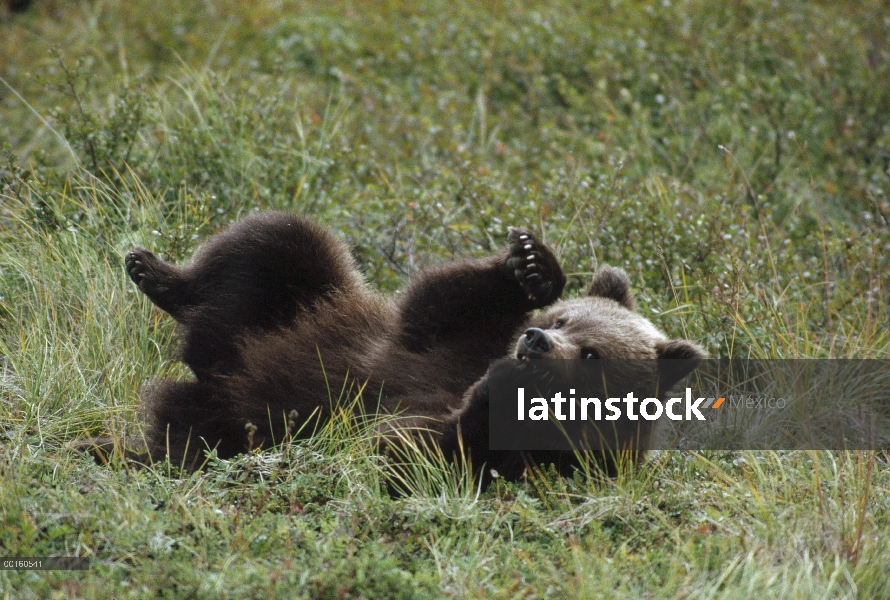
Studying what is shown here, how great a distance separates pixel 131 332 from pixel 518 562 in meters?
2.70

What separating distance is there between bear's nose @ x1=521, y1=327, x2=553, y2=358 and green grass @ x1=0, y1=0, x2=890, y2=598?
0.57 m

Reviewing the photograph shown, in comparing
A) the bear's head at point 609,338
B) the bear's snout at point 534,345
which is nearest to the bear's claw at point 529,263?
the bear's head at point 609,338

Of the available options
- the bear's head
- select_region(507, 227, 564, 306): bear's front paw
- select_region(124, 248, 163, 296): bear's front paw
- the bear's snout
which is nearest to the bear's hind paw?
select_region(507, 227, 564, 306): bear's front paw

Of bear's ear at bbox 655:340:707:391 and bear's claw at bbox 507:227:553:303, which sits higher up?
bear's claw at bbox 507:227:553:303

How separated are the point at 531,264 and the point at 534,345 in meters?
0.66

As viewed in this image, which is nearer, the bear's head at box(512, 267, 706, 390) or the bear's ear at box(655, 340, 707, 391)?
the bear's head at box(512, 267, 706, 390)

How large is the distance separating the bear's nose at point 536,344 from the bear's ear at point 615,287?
99cm

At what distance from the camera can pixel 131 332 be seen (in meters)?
5.13

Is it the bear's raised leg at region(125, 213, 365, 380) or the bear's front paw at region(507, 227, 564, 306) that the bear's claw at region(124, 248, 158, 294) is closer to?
the bear's raised leg at region(125, 213, 365, 380)

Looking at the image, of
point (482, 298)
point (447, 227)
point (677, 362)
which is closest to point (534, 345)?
point (482, 298)

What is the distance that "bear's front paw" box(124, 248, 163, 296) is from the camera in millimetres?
4836

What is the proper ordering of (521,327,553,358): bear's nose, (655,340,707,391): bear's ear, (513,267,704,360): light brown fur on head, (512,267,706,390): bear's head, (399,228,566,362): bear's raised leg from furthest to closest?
(399,228,566,362): bear's raised leg < (655,340,707,391): bear's ear < (512,267,706,390): bear's head < (513,267,704,360): light brown fur on head < (521,327,553,358): bear's nose

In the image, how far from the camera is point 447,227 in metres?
6.23

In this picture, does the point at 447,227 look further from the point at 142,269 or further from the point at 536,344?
the point at 536,344
